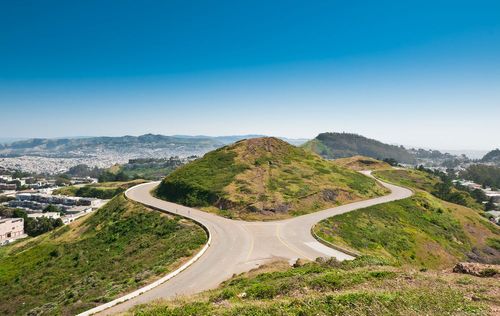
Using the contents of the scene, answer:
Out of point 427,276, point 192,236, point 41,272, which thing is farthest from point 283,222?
point 41,272

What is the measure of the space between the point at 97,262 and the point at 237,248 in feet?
49.6

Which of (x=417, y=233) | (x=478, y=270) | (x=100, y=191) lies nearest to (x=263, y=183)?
(x=417, y=233)

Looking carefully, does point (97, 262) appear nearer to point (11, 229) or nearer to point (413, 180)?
point (11, 229)

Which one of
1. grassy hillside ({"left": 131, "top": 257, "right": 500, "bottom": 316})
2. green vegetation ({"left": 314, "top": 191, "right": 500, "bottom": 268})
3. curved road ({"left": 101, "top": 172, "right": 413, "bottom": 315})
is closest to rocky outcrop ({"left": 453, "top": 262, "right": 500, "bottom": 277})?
grassy hillside ({"left": 131, "top": 257, "right": 500, "bottom": 316})

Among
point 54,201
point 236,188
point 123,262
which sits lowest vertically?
point 54,201

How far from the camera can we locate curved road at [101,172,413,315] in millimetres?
21906

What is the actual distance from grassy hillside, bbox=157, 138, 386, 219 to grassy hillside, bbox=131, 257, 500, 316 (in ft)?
87.5

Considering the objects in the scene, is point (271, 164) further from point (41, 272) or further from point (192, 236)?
point (41, 272)

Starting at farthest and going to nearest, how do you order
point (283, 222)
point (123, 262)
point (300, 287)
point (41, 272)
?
point (283, 222) < point (41, 272) < point (123, 262) < point (300, 287)

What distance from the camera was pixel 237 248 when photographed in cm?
3088

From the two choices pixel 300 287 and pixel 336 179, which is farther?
pixel 336 179

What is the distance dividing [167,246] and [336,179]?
42.3 meters

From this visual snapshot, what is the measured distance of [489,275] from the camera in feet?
58.0

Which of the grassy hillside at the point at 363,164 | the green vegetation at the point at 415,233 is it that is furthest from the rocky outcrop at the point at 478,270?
the grassy hillside at the point at 363,164
